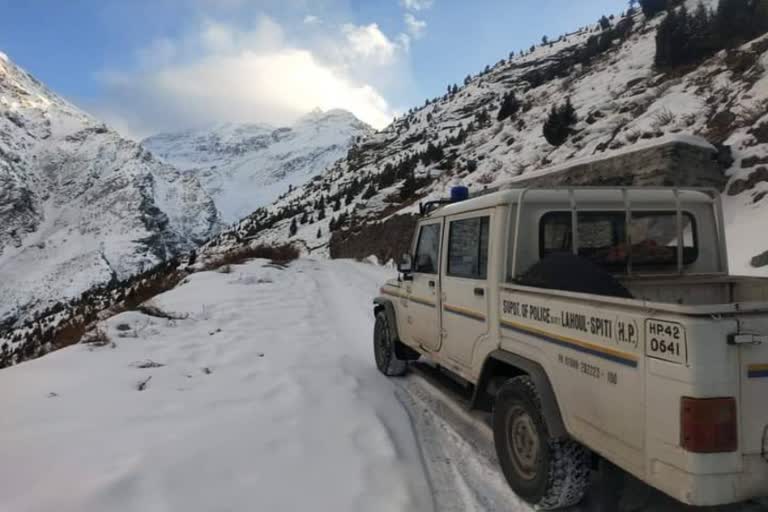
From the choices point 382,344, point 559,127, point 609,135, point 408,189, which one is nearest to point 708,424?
point 382,344

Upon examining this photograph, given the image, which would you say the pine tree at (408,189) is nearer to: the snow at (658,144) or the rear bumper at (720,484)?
the snow at (658,144)

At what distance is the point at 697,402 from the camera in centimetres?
226

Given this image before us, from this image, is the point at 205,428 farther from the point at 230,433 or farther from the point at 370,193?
the point at 370,193

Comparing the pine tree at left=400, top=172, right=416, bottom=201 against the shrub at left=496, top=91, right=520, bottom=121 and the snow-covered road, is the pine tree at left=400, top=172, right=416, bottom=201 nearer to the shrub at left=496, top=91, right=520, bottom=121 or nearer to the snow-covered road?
the shrub at left=496, top=91, right=520, bottom=121

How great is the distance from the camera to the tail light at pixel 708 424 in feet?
7.43

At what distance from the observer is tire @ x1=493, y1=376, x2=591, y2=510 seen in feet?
10.4

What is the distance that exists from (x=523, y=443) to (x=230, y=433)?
95.1 inches

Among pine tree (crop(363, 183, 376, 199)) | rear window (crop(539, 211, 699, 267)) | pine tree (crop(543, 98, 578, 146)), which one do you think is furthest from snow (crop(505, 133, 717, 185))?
pine tree (crop(363, 183, 376, 199))

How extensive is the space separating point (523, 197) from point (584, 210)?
21.5 inches

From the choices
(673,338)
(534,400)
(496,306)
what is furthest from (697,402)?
(496,306)

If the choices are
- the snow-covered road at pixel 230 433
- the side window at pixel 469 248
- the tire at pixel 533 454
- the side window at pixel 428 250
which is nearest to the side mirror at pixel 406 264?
the side window at pixel 428 250

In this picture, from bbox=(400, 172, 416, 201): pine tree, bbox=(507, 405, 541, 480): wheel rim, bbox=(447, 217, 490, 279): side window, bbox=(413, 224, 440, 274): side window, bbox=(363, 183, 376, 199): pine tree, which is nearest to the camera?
bbox=(507, 405, 541, 480): wheel rim

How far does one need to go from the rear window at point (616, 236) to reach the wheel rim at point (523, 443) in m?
1.29

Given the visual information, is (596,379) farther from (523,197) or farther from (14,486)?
(14,486)
